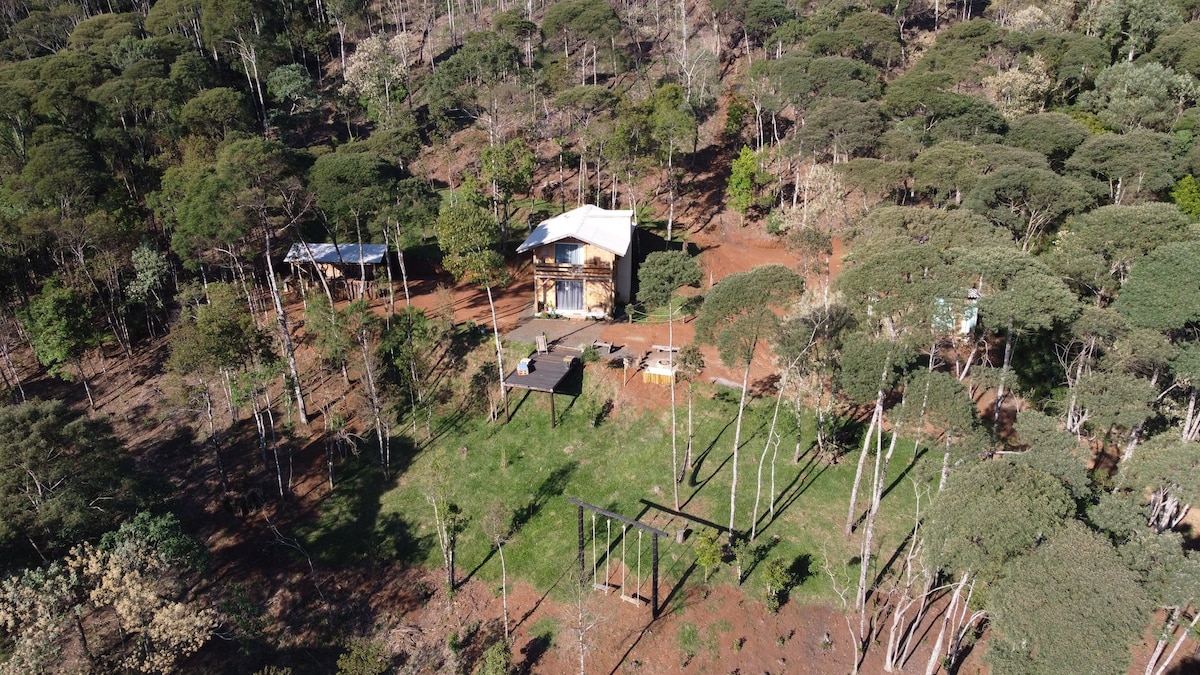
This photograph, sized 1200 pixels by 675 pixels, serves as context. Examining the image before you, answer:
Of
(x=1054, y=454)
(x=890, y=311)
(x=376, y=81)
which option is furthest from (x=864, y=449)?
(x=376, y=81)

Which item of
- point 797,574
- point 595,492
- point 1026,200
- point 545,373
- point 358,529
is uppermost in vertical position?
point 1026,200

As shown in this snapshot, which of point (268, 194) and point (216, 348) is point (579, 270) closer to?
point (268, 194)

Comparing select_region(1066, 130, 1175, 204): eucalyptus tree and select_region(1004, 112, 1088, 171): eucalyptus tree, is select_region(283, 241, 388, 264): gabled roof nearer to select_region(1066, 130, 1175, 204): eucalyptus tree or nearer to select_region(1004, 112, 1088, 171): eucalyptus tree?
select_region(1004, 112, 1088, 171): eucalyptus tree

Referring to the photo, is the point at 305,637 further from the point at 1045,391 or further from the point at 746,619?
the point at 1045,391

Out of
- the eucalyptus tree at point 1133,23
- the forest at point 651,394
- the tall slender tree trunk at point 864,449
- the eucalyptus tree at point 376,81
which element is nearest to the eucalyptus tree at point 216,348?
the forest at point 651,394

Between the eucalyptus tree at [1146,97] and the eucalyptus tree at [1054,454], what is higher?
the eucalyptus tree at [1146,97]

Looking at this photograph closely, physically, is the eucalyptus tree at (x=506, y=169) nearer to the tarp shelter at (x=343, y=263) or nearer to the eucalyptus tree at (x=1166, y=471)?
the tarp shelter at (x=343, y=263)
